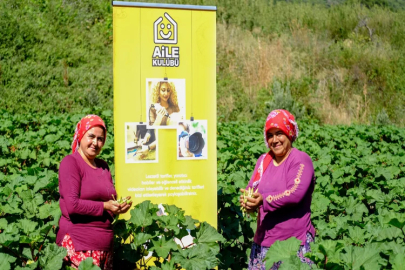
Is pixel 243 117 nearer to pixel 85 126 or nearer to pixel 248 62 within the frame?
pixel 248 62

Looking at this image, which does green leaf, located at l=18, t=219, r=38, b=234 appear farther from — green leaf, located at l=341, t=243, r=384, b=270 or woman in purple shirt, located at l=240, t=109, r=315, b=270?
green leaf, located at l=341, t=243, r=384, b=270

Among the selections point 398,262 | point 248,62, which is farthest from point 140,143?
point 248,62

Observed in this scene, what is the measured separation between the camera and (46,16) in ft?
72.8

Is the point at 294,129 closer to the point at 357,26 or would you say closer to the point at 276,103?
the point at 276,103

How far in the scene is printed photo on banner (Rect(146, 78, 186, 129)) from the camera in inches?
147

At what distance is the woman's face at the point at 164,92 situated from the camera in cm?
376

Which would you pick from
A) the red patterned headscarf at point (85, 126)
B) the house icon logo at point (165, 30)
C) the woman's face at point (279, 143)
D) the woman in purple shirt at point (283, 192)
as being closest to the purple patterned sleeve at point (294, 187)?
the woman in purple shirt at point (283, 192)

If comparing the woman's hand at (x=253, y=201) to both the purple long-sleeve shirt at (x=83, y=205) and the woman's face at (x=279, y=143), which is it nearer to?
the woman's face at (x=279, y=143)

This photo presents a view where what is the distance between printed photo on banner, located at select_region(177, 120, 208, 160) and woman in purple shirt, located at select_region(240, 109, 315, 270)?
2.43ft

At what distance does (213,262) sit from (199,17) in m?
1.94

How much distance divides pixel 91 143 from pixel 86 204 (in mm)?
397

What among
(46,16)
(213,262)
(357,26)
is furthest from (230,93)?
(213,262)

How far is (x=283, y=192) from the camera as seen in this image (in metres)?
3.04

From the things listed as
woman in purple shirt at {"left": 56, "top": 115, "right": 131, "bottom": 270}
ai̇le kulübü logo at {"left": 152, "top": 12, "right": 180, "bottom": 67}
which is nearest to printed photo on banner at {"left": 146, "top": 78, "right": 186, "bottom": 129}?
ai̇le kulübü logo at {"left": 152, "top": 12, "right": 180, "bottom": 67}
